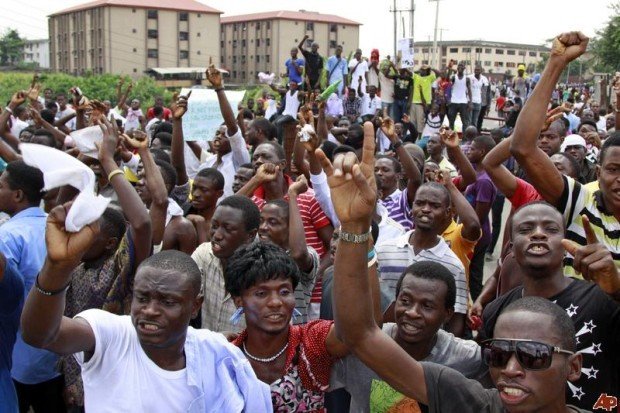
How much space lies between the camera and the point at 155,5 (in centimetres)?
6831

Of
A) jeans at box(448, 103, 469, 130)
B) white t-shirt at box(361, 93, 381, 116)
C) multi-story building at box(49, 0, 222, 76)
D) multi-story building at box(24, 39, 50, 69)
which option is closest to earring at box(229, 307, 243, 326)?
white t-shirt at box(361, 93, 381, 116)

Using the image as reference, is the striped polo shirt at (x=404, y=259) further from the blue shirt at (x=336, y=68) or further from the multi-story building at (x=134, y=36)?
the multi-story building at (x=134, y=36)

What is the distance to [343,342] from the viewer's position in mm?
2590

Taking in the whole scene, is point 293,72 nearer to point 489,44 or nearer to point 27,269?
point 27,269

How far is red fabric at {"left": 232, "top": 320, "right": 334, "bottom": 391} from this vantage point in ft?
9.18

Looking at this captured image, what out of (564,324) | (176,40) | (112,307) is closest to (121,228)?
(112,307)

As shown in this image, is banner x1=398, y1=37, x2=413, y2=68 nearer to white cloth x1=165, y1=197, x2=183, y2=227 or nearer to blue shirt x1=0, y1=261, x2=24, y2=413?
white cloth x1=165, y1=197, x2=183, y2=227

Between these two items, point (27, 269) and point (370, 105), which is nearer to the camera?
point (27, 269)

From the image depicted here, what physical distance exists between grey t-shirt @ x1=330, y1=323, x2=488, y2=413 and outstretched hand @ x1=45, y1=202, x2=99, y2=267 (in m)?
1.14

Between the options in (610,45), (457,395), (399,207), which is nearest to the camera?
(457,395)

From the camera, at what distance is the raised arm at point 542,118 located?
3266mm

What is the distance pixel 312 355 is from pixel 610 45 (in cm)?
2504

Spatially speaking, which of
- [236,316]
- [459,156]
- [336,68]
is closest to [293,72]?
[336,68]

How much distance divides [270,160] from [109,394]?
3.40 m
